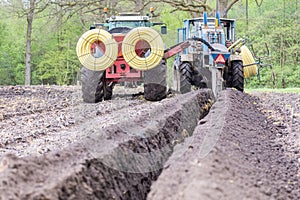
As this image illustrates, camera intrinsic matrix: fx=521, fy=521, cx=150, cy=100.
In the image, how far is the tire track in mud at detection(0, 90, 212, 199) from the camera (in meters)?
3.87

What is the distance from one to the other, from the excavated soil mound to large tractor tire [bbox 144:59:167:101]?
13.8ft

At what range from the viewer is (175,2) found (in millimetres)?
23719

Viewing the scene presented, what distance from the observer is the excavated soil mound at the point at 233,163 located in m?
3.65

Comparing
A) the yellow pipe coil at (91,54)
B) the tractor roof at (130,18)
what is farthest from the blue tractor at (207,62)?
the yellow pipe coil at (91,54)

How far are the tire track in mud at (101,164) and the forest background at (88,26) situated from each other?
35.6 feet

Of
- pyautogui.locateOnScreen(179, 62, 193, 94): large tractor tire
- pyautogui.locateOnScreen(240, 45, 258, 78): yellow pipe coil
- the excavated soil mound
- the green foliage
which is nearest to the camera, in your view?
the excavated soil mound

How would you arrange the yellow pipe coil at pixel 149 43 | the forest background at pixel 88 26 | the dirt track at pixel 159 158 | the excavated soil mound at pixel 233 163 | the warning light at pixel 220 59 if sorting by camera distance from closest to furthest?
the excavated soil mound at pixel 233 163, the dirt track at pixel 159 158, the yellow pipe coil at pixel 149 43, the warning light at pixel 220 59, the forest background at pixel 88 26

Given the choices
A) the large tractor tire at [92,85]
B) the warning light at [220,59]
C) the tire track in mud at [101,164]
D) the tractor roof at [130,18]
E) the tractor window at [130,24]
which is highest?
the tractor roof at [130,18]

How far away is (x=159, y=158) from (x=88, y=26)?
31750mm

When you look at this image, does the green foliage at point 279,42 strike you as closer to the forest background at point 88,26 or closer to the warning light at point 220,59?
the forest background at point 88,26

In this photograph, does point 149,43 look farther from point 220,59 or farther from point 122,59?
point 220,59

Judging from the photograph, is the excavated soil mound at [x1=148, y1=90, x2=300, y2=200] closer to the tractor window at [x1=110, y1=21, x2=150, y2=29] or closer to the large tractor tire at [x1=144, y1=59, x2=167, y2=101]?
the large tractor tire at [x1=144, y1=59, x2=167, y2=101]

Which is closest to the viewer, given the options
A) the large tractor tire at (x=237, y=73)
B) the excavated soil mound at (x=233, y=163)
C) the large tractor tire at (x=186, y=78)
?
the excavated soil mound at (x=233, y=163)

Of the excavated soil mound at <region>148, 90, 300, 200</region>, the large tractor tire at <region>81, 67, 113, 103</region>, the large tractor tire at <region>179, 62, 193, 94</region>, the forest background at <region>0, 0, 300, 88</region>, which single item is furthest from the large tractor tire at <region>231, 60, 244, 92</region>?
the excavated soil mound at <region>148, 90, 300, 200</region>
